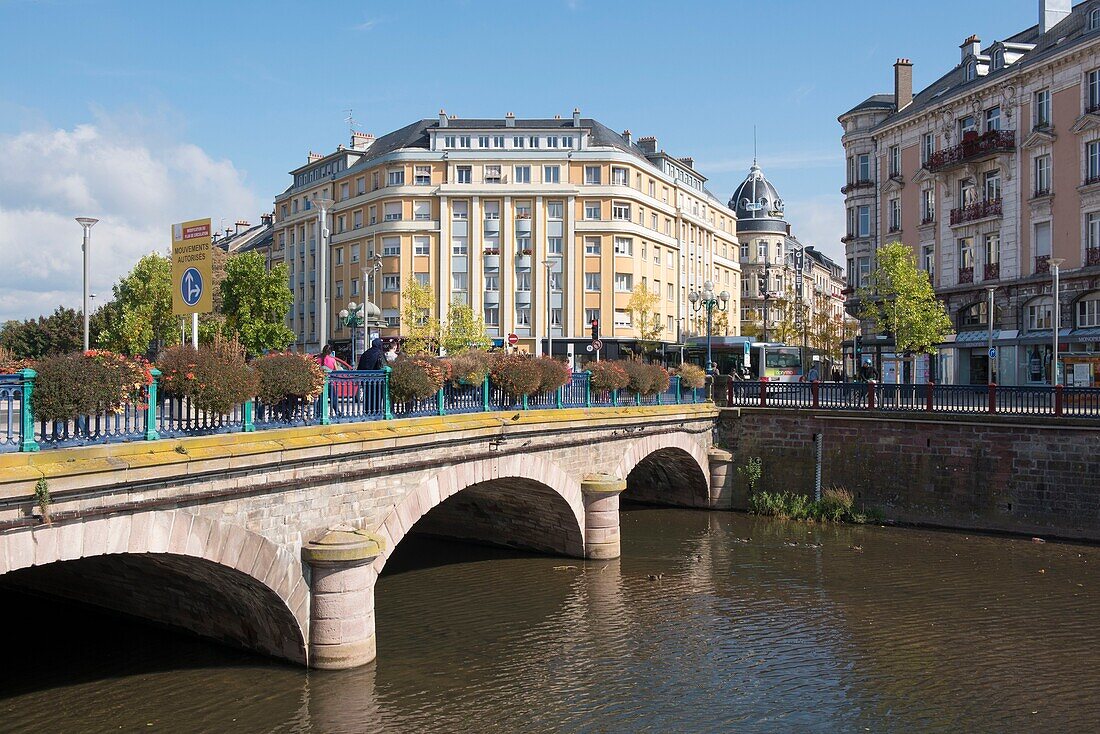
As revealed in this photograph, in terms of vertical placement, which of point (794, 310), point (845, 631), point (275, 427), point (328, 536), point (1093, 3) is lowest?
point (845, 631)

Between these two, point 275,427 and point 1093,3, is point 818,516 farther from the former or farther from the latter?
point 1093,3

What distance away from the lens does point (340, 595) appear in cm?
1248

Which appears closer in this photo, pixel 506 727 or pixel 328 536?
pixel 506 727

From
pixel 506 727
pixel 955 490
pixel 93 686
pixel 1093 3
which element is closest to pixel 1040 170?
pixel 1093 3

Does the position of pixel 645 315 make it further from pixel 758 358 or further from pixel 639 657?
pixel 639 657

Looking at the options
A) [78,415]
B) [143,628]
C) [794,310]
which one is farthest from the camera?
[794,310]

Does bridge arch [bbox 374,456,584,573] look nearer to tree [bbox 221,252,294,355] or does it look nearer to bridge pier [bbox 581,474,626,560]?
bridge pier [bbox 581,474,626,560]

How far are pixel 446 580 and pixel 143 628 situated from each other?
5.96 meters

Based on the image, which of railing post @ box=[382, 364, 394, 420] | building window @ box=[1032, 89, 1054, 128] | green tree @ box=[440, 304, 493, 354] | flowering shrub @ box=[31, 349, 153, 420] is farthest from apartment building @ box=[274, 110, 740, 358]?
flowering shrub @ box=[31, 349, 153, 420]

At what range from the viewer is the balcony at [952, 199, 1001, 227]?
39.3 m

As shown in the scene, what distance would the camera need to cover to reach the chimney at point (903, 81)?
156ft

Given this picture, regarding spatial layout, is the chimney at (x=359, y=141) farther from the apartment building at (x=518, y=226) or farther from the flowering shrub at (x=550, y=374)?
the flowering shrub at (x=550, y=374)

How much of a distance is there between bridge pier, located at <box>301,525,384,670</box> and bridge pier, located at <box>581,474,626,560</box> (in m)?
7.86

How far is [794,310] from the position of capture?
65.7m
